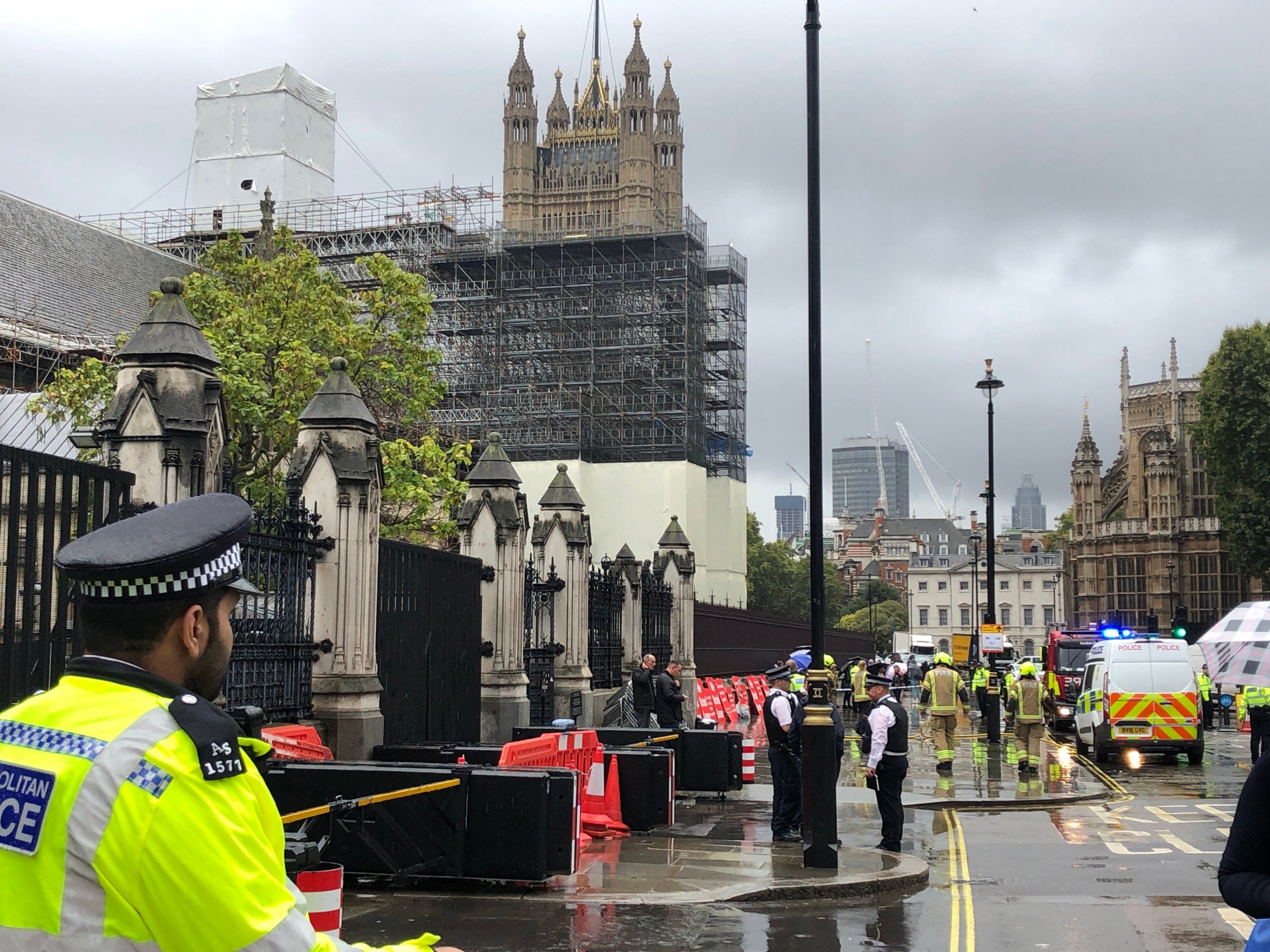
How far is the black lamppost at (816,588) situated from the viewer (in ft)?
37.9

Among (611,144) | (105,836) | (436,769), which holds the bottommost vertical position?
(436,769)

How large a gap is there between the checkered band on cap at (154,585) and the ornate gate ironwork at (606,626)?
2101cm

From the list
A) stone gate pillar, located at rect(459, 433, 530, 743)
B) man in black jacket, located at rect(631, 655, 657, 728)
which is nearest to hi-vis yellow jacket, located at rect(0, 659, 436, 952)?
stone gate pillar, located at rect(459, 433, 530, 743)

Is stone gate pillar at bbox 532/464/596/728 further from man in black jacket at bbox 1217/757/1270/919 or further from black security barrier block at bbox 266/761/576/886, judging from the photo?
man in black jacket at bbox 1217/757/1270/919

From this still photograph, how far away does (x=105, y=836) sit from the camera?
2.08m

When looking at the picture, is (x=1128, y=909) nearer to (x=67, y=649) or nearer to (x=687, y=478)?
(x=67, y=649)

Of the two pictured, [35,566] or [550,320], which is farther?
[550,320]

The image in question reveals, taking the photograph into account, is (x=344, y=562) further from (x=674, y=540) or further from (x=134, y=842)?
(x=674, y=540)

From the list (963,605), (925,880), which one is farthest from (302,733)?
(963,605)

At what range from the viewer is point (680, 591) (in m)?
30.3

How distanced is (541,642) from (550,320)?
4453cm

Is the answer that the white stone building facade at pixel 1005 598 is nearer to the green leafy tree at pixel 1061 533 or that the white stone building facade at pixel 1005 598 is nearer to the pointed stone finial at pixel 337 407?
the green leafy tree at pixel 1061 533

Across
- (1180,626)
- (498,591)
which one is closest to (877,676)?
(498,591)

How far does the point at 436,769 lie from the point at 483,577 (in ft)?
30.0
